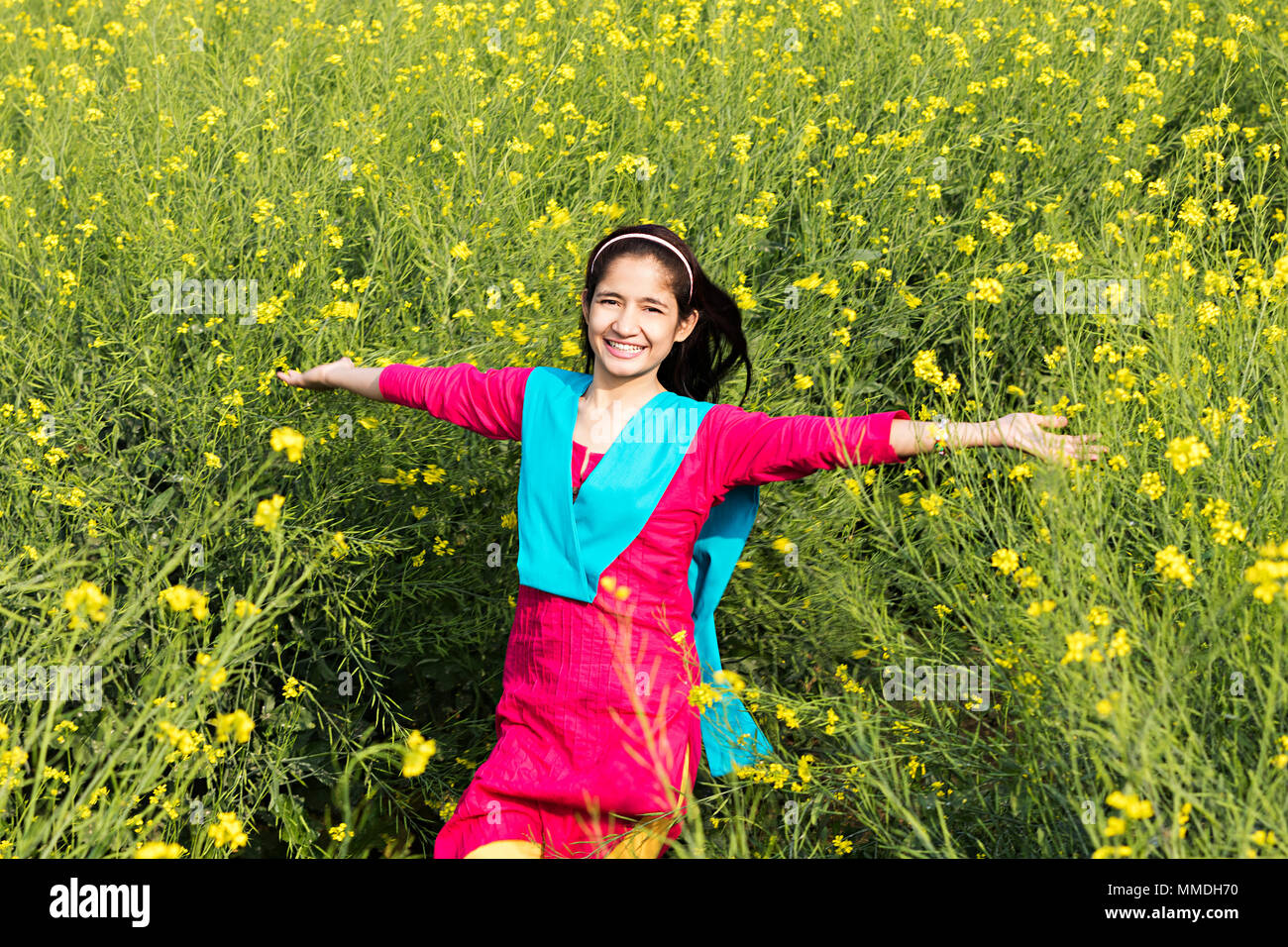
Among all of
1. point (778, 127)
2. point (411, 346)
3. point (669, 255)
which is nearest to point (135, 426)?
point (411, 346)

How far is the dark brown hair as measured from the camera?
201cm

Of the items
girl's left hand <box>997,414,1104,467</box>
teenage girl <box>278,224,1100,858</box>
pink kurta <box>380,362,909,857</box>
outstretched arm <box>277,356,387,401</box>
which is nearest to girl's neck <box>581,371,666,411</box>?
teenage girl <box>278,224,1100,858</box>

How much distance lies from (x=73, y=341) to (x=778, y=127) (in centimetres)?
212

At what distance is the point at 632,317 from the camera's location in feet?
6.40

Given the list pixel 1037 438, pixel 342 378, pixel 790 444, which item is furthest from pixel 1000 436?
pixel 342 378

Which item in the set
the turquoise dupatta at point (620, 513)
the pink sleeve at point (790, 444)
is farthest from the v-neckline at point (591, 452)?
the pink sleeve at point (790, 444)

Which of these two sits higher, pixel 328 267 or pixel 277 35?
pixel 277 35

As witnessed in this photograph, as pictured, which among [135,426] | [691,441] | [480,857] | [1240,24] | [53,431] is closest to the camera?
[480,857]

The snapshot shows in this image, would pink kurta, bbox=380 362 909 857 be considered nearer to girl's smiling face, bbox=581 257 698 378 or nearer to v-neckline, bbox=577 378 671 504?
v-neckline, bbox=577 378 671 504

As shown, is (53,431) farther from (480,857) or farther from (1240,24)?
(1240,24)

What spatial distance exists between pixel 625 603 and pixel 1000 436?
0.68 m

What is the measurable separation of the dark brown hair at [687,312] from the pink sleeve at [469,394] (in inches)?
8.3

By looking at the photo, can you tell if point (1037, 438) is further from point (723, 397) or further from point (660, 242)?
point (723, 397)

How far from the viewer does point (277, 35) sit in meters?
4.08
